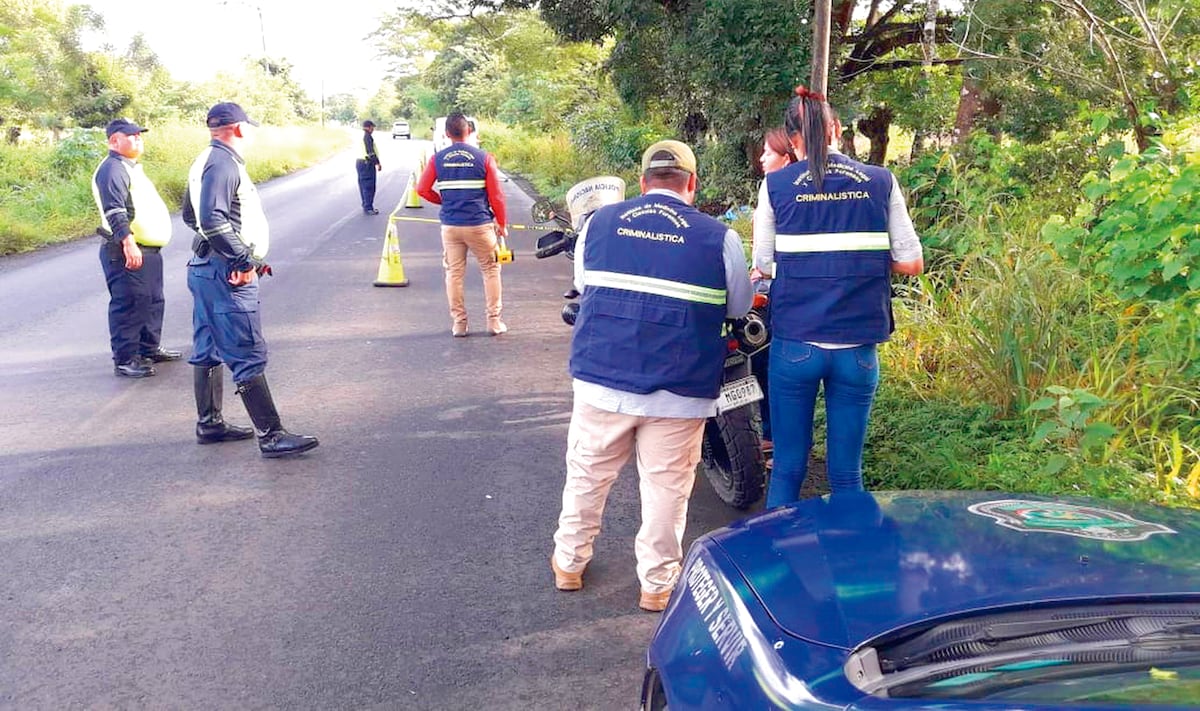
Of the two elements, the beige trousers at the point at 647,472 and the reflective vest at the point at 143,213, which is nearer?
the beige trousers at the point at 647,472

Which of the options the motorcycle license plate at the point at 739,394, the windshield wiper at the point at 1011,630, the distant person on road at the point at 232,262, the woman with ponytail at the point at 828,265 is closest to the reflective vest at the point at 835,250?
the woman with ponytail at the point at 828,265

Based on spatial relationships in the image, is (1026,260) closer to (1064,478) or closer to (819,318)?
(1064,478)

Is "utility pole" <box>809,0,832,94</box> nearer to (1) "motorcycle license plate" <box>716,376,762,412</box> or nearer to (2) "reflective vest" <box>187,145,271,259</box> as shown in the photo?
→ (1) "motorcycle license plate" <box>716,376,762,412</box>

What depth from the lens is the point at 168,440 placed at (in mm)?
6004

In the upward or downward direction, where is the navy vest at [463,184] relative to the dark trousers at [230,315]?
upward

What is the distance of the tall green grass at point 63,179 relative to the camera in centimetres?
1591

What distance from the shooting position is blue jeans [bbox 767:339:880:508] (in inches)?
150

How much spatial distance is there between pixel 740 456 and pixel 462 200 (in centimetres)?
459

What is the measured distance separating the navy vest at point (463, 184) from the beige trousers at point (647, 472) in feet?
15.8

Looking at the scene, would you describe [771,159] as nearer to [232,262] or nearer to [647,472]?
[647,472]

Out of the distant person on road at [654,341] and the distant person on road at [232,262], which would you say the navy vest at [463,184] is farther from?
the distant person on road at [654,341]

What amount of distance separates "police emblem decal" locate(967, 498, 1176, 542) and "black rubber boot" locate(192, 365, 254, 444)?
15.3ft

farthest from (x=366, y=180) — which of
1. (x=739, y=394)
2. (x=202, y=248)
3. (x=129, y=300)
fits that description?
(x=739, y=394)

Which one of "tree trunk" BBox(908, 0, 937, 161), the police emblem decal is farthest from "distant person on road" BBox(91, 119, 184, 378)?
"tree trunk" BBox(908, 0, 937, 161)
